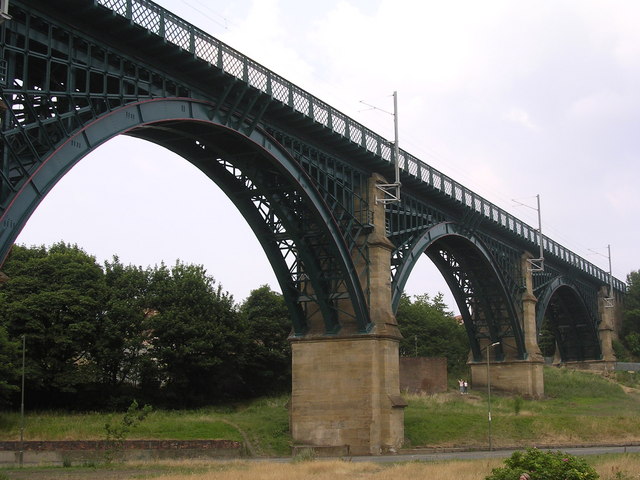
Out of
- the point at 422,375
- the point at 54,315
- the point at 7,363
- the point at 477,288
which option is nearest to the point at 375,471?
the point at 7,363

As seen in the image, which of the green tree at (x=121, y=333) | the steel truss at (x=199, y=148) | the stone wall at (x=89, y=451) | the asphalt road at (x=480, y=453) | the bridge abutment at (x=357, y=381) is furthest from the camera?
the green tree at (x=121, y=333)

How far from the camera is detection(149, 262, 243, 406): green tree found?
57625 mm

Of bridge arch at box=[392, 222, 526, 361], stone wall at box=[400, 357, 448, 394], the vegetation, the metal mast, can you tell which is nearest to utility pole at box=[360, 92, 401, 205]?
the metal mast

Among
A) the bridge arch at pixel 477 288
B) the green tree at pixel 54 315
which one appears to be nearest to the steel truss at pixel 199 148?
the bridge arch at pixel 477 288

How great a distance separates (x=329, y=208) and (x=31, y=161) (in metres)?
17.1

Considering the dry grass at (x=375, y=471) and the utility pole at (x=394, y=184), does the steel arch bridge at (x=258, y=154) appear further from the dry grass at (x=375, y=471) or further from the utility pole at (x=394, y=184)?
the dry grass at (x=375, y=471)

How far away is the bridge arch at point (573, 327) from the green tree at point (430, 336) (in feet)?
33.6

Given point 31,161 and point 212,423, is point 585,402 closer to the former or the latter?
point 212,423

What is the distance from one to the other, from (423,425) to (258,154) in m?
18.2

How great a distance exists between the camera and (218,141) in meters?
33.8

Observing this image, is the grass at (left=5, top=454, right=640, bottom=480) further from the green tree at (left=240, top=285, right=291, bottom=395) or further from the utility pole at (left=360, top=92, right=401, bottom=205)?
the green tree at (left=240, top=285, right=291, bottom=395)

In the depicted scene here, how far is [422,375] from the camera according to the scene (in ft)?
200

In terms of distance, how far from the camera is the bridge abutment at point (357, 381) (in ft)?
127

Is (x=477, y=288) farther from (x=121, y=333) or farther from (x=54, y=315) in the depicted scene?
(x=54, y=315)
